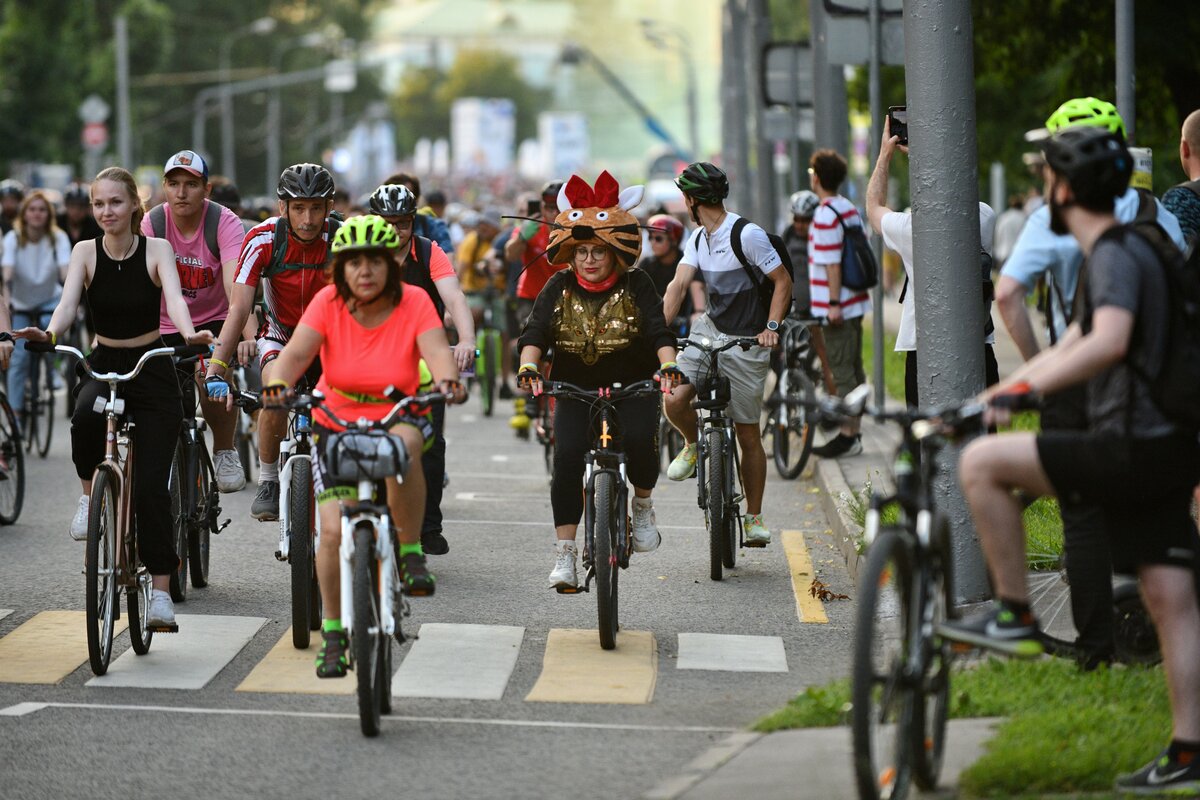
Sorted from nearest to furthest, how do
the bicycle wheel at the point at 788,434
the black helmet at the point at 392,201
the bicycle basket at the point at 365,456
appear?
the bicycle basket at the point at 365,456, the black helmet at the point at 392,201, the bicycle wheel at the point at 788,434

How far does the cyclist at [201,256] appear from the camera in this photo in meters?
9.50

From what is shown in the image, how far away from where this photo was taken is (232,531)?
11.9 m

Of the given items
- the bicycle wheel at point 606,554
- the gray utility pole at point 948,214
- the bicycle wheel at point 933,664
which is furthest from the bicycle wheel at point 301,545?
the bicycle wheel at point 933,664

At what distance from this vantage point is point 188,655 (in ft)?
27.2

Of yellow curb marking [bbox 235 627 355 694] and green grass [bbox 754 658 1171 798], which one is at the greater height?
green grass [bbox 754 658 1171 798]

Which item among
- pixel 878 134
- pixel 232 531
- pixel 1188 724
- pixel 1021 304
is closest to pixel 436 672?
pixel 1021 304

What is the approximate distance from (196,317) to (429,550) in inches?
70.5

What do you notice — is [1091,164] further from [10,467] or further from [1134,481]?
[10,467]

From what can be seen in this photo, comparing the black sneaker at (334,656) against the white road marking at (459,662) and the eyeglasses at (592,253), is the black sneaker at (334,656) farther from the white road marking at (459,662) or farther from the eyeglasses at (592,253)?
the eyeglasses at (592,253)

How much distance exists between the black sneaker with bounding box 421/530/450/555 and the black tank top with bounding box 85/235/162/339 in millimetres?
2804

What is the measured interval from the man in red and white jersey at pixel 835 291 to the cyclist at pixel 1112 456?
25.9 feet

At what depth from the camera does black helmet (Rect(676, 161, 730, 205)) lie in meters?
10.3

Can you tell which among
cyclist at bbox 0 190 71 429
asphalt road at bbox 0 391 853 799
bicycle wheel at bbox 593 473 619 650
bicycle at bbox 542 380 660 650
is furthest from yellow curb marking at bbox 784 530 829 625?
cyclist at bbox 0 190 71 429

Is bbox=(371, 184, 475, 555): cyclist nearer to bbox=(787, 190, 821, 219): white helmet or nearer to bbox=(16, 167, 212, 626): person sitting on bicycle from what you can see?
bbox=(16, 167, 212, 626): person sitting on bicycle
